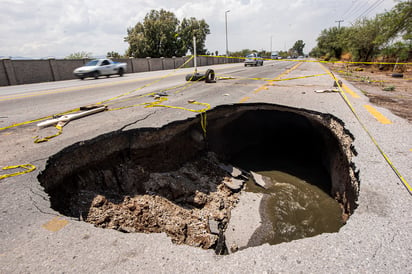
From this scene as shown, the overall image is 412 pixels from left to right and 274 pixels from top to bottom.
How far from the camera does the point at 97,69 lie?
52.5 feet

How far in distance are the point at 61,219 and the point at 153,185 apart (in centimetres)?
261

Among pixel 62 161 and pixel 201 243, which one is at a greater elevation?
pixel 62 161

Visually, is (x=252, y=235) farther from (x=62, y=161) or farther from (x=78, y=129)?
(x=78, y=129)

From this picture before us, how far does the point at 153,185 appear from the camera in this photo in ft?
14.8

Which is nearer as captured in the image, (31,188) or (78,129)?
(31,188)

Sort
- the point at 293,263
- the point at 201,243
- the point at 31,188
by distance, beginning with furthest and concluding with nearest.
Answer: the point at 201,243
the point at 31,188
the point at 293,263

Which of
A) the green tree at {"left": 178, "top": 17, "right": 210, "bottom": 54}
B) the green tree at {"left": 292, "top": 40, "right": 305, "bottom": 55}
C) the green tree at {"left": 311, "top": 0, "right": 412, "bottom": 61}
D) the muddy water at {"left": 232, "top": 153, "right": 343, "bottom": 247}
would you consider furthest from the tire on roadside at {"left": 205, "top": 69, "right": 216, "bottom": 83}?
the green tree at {"left": 292, "top": 40, "right": 305, "bottom": 55}

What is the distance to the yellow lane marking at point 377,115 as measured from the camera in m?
4.37

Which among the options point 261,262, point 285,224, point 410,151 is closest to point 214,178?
point 285,224

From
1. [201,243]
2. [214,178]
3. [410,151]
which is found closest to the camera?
[410,151]

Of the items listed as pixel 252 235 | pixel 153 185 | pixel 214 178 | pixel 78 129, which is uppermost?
pixel 78 129

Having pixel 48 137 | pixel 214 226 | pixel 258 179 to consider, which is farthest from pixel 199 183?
pixel 48 137

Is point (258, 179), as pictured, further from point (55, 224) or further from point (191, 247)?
point (55, 224)

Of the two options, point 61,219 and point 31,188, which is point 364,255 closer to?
point 61,219
